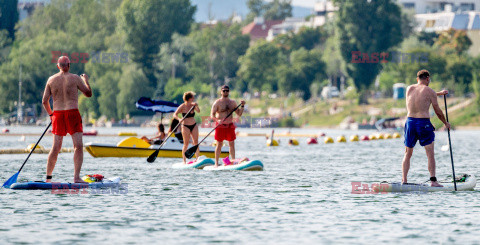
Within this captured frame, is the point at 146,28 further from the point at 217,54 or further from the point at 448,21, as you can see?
the point at 448,21

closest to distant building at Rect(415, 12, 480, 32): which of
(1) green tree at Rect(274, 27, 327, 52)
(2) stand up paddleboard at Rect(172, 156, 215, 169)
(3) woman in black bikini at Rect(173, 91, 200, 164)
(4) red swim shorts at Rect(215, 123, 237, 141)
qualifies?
(1) green tree at Rect(274, 27, 327, 52)

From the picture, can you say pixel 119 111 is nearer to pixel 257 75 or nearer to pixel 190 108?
pixel 257 75

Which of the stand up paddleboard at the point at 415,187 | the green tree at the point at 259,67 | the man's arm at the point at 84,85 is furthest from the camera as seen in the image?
the green tree at the point at 259,67

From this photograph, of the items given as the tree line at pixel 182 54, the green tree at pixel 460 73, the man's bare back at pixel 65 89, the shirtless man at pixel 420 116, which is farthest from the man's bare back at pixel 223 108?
the green tree at pixel 460 73

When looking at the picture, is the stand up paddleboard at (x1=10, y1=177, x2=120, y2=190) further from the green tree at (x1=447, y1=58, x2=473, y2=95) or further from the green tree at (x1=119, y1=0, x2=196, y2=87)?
the green tree at (x1=119, y1=0, x2=196, y2=87)

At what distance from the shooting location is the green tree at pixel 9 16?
140 meters

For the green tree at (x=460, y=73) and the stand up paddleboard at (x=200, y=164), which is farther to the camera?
the green tree at (x=460, y=73)

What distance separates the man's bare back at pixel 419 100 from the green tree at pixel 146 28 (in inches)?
4380

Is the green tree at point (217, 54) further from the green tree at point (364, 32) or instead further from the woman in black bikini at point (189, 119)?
the woman in black bikini at point (189, 119)

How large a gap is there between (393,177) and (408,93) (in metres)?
7.08

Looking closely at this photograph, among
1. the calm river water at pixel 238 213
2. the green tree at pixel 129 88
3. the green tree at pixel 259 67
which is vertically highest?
the green tree at pixel 259 67

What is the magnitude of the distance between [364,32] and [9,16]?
172ft

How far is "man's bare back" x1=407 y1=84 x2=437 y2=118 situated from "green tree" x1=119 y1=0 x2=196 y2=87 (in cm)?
11124

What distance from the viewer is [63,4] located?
496 feet
